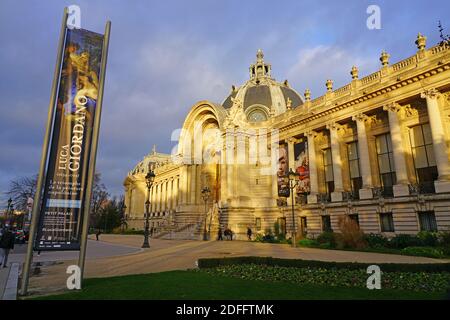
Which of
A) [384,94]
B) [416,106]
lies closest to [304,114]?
[384,94]

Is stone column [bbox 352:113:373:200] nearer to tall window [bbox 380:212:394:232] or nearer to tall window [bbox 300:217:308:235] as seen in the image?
tall window [bbox 380:212:394:232]

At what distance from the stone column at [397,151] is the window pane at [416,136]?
1.19 metres

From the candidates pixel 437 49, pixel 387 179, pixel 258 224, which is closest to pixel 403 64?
pixel 437 49

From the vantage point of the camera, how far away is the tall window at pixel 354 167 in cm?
3081

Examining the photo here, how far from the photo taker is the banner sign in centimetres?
874

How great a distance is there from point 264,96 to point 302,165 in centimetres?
1899

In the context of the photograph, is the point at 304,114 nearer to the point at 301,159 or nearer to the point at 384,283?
the point at 301,159

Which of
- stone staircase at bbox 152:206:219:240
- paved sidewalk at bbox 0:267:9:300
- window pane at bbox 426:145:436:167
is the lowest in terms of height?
paved sidewalk at bbox 0:267:9:300

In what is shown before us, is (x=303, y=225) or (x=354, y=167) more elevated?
(x=354, y=167)

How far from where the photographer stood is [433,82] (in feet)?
78.2

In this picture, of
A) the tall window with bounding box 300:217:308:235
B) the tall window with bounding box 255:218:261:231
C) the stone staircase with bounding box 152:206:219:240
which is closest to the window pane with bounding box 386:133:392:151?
the tall window with bounding box 300:217:308:235

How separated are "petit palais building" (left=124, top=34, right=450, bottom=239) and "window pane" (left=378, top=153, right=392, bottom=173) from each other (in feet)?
0.34

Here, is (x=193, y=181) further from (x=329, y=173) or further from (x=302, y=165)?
(x=329, y=173)

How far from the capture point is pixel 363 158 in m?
28.9
